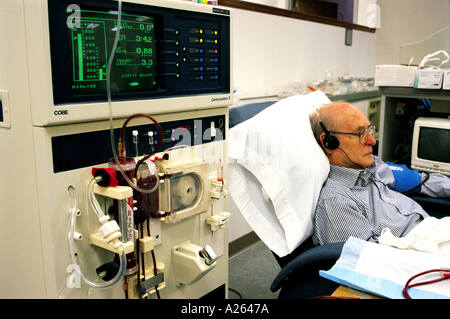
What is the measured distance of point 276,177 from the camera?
156cm

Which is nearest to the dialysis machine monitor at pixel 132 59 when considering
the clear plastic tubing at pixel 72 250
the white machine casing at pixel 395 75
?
the clear plastic tubing at pixel 72 250

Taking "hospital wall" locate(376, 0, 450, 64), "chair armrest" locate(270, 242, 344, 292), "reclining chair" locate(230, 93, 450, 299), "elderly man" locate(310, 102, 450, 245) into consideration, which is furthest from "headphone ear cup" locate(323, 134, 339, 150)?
"hospital wall" locate(376, 0, 450, 64)

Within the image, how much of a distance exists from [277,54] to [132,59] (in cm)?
178

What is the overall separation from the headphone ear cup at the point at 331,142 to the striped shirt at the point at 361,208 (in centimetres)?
8

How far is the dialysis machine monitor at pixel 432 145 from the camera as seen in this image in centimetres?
229

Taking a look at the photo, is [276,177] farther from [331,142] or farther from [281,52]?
[281,52]

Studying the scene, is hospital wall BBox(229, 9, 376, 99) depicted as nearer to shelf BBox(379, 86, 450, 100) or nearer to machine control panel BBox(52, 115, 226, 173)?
shelf BBox(379, 86, 450, 100)

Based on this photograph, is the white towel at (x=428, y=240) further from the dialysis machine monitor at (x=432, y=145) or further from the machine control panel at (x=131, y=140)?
the dialysis machine monitor at (x=432, y=145)

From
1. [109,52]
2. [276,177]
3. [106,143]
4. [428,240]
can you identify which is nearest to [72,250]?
[106,143]

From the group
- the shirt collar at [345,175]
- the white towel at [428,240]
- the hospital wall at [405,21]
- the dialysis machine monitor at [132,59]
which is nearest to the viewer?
the dialysis machine monitor at [132,59]

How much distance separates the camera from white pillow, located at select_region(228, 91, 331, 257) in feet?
5.00
